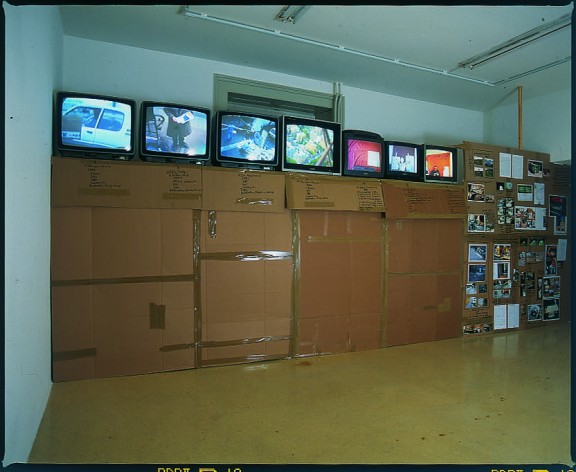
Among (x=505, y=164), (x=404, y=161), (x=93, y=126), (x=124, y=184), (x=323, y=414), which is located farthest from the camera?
(x=505, y=164)

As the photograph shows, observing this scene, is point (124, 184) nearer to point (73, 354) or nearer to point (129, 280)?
point (129, 280)

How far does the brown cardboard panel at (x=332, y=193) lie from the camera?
271 cm

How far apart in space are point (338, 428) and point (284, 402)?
383 mm

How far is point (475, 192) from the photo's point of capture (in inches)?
135

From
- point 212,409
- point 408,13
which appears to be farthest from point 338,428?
point 408,13

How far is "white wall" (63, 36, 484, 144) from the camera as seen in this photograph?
102 inches

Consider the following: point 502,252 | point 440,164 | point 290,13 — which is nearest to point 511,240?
point 502,252

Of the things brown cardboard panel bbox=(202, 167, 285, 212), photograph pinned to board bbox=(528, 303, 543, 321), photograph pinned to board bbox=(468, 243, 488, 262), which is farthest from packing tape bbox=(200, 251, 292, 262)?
photograph pinned to board bbox=(528, 303, 543, 321)

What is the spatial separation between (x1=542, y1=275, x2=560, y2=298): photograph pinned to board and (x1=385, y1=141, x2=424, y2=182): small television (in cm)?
194

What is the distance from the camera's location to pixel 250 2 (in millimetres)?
1033

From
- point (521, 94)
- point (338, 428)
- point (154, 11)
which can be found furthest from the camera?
point (521, 94)

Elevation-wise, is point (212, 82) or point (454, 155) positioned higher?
point (212, 82)

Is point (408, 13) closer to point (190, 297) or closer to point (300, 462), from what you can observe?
point (190, 297)

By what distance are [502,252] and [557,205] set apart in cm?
96
